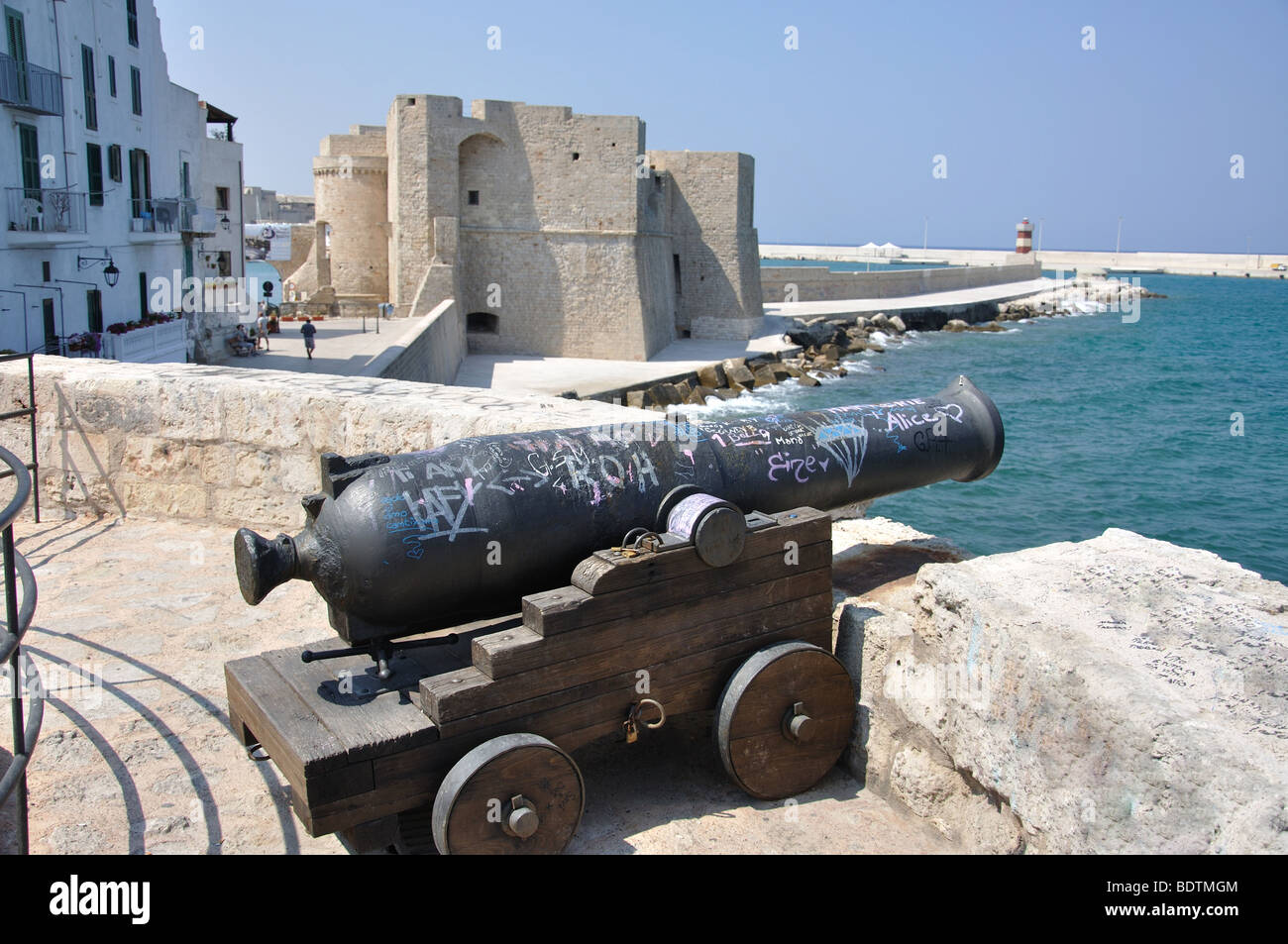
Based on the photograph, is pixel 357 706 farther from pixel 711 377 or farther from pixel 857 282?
pixel 857 282

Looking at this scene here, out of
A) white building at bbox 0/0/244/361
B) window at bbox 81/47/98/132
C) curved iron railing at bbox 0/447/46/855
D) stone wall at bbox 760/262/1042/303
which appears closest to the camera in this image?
curved iron railing at bbox 0/447/46/855

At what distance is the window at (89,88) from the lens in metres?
17.3

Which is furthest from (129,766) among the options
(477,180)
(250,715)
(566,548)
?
(477,180)

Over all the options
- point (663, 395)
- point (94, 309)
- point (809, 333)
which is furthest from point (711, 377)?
point (94, 309)

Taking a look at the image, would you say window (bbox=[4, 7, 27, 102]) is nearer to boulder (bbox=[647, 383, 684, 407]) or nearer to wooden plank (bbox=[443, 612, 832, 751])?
boulder (bbox=[647, 383, 684, 407])

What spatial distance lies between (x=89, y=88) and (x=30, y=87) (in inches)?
111

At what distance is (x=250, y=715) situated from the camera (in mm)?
2877

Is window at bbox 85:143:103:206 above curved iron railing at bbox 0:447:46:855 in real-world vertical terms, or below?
above

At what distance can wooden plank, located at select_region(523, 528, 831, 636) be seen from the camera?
2.80 m

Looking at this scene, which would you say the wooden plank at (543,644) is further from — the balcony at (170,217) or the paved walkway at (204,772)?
the balcony at (170,217)

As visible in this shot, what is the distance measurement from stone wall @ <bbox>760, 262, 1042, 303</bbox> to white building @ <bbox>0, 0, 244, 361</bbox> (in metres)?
24.8

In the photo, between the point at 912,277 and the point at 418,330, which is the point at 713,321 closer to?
the point at 418,330

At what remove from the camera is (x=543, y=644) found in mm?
2799

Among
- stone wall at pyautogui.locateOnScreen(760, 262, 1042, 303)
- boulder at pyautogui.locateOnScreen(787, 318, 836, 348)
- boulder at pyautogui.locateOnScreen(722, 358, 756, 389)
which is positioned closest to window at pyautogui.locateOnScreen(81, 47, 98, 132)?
boulder at pyautogui.locateOnScreen(722, 358, 756, 389)
